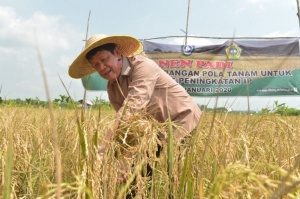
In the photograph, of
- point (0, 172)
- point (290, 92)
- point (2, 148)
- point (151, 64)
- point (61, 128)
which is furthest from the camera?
point (290, 92)

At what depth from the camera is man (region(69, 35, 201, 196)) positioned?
1.53 m

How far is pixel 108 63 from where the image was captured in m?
1.56

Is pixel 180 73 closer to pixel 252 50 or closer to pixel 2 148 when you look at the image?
pixel 252 50

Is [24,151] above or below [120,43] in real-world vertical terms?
below

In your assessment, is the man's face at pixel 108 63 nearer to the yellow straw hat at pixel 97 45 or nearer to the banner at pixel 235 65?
the yellow straw hat at pixel 97 45

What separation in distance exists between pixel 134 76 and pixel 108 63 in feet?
0.39

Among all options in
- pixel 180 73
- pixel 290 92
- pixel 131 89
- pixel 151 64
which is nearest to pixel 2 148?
pixel 131 89

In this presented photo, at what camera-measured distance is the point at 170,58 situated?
4.96 metres

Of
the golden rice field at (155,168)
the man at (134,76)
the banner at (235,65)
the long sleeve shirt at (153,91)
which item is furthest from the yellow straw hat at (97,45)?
the banner at (235,65)

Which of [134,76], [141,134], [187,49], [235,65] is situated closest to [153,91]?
[134,76]

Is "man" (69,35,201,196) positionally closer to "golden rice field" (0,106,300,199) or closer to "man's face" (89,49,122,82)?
"man's face" (89,49,122,82)

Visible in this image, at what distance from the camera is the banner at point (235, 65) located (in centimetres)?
484

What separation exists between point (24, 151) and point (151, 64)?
622 mm

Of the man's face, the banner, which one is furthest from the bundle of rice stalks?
the banner
